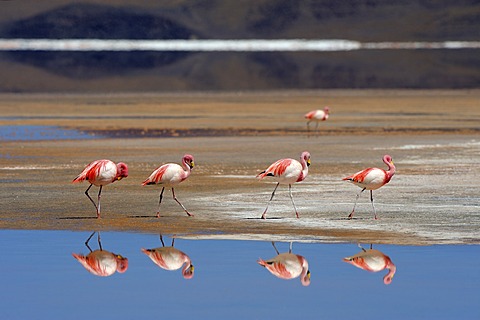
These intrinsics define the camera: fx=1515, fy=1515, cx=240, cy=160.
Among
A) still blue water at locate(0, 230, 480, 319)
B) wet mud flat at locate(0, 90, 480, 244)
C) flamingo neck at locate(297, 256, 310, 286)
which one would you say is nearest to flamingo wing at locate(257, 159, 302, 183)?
wet mud flat at locate(0, 90, 480, 244)

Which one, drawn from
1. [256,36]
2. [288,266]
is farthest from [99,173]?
[256,36]

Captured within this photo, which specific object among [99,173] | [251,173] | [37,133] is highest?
[37,133]

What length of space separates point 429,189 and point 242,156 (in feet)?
24.6

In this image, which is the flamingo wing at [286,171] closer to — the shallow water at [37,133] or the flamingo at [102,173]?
the flamingo at [102,173]

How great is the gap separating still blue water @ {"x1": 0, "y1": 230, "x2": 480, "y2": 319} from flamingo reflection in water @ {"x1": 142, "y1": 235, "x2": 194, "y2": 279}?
0.08 m

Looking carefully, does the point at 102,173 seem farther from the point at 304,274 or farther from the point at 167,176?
the point at 304,274

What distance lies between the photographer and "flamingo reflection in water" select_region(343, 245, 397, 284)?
12.3 metres

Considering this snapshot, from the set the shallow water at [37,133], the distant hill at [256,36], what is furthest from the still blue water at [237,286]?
the distant hill at [256,36]

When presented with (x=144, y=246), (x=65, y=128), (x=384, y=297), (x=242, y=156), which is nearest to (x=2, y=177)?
(x=242, y=156)

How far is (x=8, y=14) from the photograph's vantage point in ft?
432

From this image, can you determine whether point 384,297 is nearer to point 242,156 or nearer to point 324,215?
point 324,215

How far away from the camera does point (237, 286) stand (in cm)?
1155

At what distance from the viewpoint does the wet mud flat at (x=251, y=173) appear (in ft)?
51.2

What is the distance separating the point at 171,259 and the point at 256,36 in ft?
383
